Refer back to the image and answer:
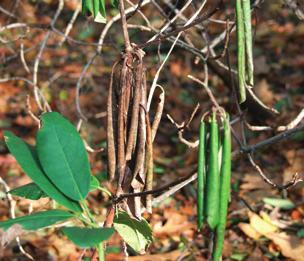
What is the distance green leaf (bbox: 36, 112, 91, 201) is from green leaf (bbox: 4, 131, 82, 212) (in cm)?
1

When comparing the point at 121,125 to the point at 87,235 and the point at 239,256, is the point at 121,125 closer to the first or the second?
the point at 87,235

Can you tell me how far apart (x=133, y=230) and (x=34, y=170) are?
325 millimetres

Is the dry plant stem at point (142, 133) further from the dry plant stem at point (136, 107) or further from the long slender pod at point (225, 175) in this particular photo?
the long slender pod at point (225, 175)

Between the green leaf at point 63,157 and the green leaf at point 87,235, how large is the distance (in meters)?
0.13

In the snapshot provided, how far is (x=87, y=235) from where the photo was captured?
1126mm

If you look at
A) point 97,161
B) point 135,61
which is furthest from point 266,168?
point 135,61

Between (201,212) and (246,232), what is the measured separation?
5.09 ft

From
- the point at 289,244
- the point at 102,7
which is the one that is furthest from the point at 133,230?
the point at 289,244

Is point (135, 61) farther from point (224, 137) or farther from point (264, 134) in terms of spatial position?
point (264, 134)

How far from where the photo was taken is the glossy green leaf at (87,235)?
1.09m

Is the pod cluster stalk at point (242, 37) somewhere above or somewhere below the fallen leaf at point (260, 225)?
above

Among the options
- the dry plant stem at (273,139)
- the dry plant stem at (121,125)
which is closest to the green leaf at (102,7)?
the dry plant stem at (121,125)

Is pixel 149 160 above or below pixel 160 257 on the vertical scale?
above

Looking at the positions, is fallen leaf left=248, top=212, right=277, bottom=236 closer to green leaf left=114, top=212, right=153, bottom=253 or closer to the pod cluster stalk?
green leaf left=114, top=212, right=153, bottom=253
